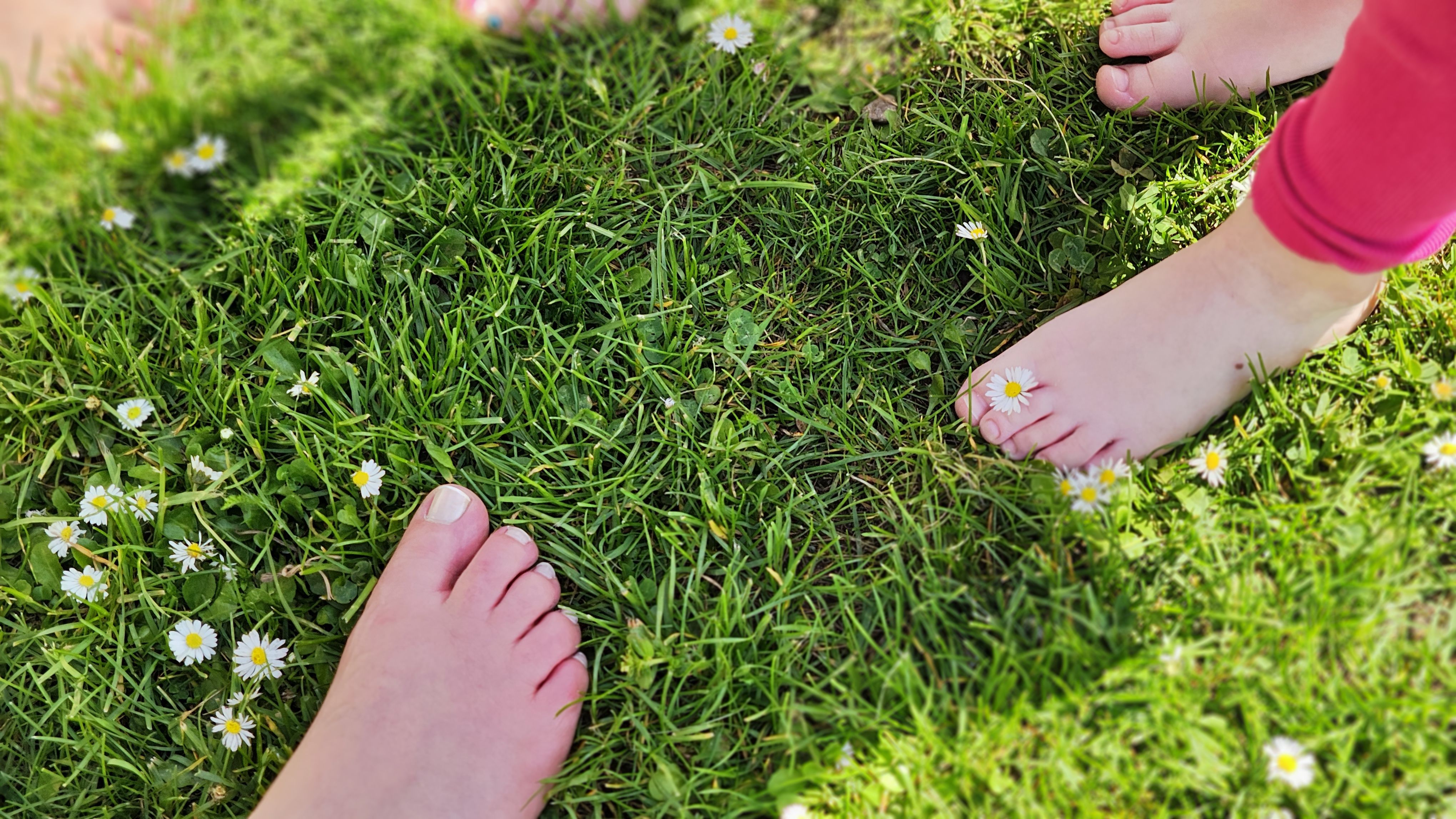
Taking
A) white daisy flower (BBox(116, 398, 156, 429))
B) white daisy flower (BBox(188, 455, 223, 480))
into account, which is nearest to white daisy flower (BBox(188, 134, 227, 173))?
white daisy flower (BBox(116, 398, 156, 429))

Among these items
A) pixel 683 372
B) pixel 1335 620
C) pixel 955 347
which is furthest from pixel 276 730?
pixel 1335 620

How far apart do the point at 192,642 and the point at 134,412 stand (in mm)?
477

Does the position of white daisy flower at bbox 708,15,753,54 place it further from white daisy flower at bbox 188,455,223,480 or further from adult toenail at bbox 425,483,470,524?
white daisy flower at bbox 188,455,223,480

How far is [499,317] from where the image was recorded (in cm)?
173

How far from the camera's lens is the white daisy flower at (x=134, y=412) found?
5.61 feet

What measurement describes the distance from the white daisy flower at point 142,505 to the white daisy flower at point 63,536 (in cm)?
11

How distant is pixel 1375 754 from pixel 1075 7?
1514 mm

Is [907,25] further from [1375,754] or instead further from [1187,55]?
[1375,754]

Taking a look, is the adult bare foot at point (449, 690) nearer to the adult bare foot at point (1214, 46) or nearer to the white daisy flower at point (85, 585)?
the white daisy flower at point (85, 585)

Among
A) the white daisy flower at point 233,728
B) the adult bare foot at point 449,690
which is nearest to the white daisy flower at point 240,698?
the white daisy flower at point 233,728

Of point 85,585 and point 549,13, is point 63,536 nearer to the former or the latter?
point 85,585

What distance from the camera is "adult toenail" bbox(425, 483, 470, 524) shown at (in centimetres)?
162

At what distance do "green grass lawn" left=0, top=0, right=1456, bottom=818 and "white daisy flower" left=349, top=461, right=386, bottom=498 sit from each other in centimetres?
4

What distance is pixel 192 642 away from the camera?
5.16 ft
